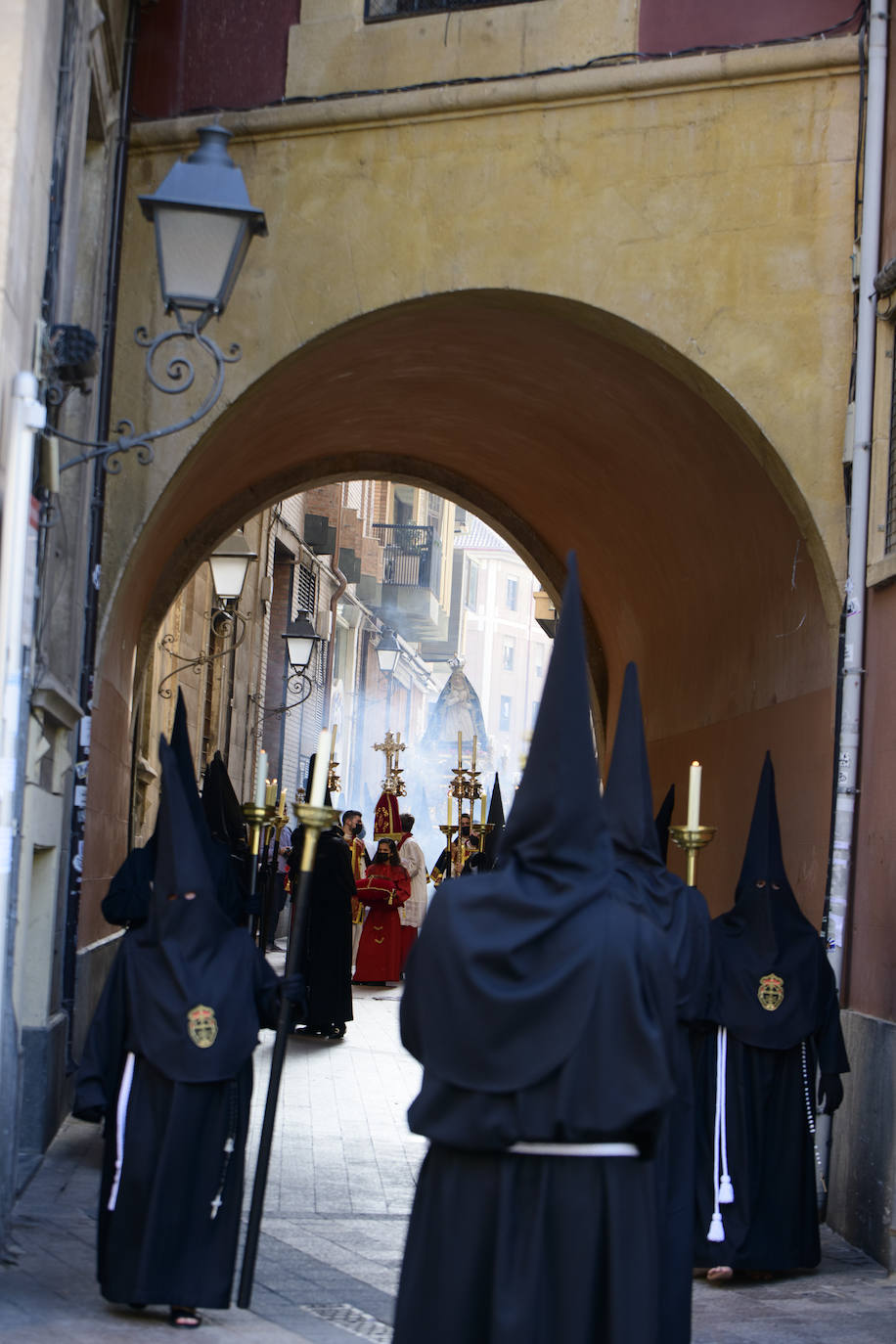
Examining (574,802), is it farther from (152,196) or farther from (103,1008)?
(152,196)

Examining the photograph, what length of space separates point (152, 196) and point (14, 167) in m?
0.52

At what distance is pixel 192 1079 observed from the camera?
6.43 meters

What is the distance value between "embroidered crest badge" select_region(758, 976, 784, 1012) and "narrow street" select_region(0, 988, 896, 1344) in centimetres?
119

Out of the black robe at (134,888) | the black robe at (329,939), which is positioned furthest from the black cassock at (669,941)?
the black robe at (329,939)

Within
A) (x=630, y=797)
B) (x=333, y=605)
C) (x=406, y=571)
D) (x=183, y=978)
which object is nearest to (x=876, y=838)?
(x=630, y=797)

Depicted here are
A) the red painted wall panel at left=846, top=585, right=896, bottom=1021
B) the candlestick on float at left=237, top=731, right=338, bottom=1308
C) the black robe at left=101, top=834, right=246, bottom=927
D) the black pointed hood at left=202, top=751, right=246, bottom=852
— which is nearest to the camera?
the candlestick on float at left=237, top=731, right=338, bottom=1308

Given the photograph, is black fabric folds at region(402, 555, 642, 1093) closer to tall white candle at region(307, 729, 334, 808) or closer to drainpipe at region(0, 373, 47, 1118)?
tall white candle at region(307, 729, 334, 808)

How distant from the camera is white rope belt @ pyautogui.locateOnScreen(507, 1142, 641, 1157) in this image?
170 inches

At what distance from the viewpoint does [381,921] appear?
20.4 m

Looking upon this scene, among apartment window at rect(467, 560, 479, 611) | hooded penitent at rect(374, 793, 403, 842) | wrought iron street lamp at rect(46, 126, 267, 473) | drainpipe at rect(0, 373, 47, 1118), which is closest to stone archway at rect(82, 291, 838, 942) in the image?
wrought iron street lamp at rect(46, 126, 267, 473)

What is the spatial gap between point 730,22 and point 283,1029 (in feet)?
21.3

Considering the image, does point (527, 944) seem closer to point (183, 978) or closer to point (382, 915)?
point (183, 978)

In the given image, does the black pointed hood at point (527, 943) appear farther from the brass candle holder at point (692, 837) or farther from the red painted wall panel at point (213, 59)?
the red painted wall panel at point (213, 59)

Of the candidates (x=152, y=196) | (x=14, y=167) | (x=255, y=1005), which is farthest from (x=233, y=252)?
(x=255, y=1005)
